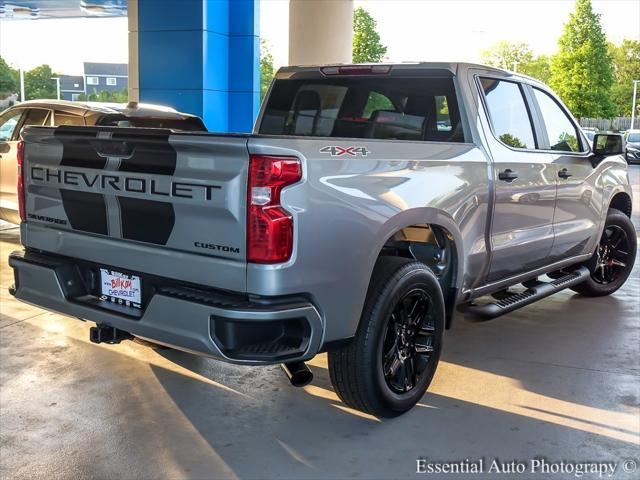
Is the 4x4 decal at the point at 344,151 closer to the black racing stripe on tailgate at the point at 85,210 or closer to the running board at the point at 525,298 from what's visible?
the black racing stripe on tailgate at the point at 85,210

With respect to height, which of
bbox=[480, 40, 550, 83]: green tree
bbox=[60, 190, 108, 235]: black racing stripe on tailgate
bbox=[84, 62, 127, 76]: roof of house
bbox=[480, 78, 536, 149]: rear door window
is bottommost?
bbox=[60, 190, 108, 235]: black racing stripe on tailgate

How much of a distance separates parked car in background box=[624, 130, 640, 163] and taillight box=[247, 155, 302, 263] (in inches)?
1140

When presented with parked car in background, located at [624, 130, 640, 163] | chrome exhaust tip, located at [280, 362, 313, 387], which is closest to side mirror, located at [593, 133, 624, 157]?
chrome exhaust tip, located at [280, 362, 313, 387]

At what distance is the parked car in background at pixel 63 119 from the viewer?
7.62 m

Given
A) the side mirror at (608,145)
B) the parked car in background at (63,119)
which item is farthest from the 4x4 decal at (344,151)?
the parked car in background at (63,119)

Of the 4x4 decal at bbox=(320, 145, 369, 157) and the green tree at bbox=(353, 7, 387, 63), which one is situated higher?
the green tree at bbox=(353, 7, 387, 63)

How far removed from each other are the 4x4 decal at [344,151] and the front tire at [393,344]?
0.67 metres

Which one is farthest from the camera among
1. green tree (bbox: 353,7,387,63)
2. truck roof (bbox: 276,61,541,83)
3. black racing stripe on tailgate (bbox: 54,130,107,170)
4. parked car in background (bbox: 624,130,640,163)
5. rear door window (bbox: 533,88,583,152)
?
green tree (bbox: 353,7,387,63)

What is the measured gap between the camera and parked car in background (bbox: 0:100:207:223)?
7625 millimetres

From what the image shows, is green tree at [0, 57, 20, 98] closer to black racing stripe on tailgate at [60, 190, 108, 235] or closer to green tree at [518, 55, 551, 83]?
black racing stripe on tailgate at [60, 190, 108, 235]

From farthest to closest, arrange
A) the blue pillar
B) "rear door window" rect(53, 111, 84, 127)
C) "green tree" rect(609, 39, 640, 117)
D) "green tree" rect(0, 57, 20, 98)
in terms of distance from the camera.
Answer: "green tree" rect(609, 39, 640, 117)
"green tree" rect(0, 57, 20, 98)
the blue pillar
"rear door window" rect(53, 111, 84, 127)

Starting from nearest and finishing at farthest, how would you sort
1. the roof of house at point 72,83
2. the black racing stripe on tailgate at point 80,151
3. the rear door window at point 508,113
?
the black racing stripe on tailgate at point 80,151
the rear door window at point 508,113
the roof of house at point 72,83

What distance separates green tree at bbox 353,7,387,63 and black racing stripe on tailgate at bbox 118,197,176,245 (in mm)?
48515

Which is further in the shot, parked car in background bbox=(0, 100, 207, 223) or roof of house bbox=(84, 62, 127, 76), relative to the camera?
roof of house bbox=(84, 62, 127, 76)
